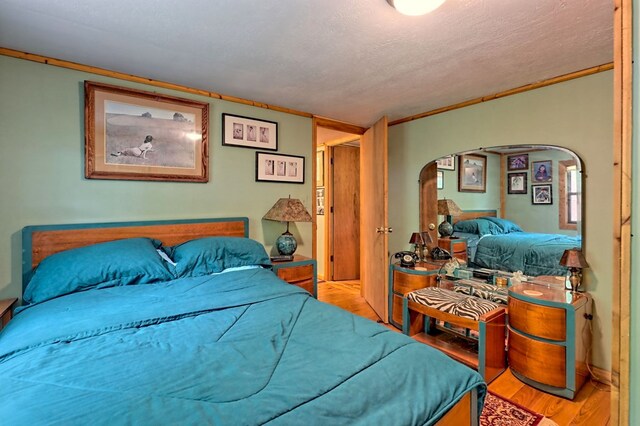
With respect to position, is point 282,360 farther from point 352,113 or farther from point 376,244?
point 352,113

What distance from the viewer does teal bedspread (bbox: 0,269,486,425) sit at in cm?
81

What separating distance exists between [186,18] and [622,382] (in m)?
2.34

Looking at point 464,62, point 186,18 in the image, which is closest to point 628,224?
point 464,62

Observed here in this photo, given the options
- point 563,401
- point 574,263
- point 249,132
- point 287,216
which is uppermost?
point 249,132

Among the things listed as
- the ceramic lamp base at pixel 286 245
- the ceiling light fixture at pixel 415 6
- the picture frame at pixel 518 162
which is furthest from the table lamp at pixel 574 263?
the ceramic lamp base at pixel 286 245

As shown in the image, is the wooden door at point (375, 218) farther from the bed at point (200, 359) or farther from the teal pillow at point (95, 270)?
the teal pillow at point (95, 270)

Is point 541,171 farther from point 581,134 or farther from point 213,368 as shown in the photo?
point 213,368

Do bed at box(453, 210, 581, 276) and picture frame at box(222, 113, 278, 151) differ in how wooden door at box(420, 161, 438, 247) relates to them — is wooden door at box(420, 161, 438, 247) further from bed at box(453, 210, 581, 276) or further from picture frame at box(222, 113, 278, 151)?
picture frame at box(222, 113, 278, 151)

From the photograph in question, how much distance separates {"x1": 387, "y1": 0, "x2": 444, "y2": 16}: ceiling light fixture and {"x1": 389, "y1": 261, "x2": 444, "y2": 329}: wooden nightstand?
2228mm

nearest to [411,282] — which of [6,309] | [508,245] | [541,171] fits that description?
[508,245]

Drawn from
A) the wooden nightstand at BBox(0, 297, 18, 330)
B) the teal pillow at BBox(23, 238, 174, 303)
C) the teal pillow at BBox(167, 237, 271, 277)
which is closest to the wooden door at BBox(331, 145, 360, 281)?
the teal pillow at BBox(167, 237, 271, 277)

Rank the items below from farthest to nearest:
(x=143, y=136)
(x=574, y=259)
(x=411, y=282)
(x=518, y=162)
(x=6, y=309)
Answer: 1. (x=411, y=282)
2. (x=518, y=162)
3. (x=143, y=136)
4. (x=574, y=259)
5. (x=6, y=309)

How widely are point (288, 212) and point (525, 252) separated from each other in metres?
2.17

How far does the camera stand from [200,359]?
1.07 meters
